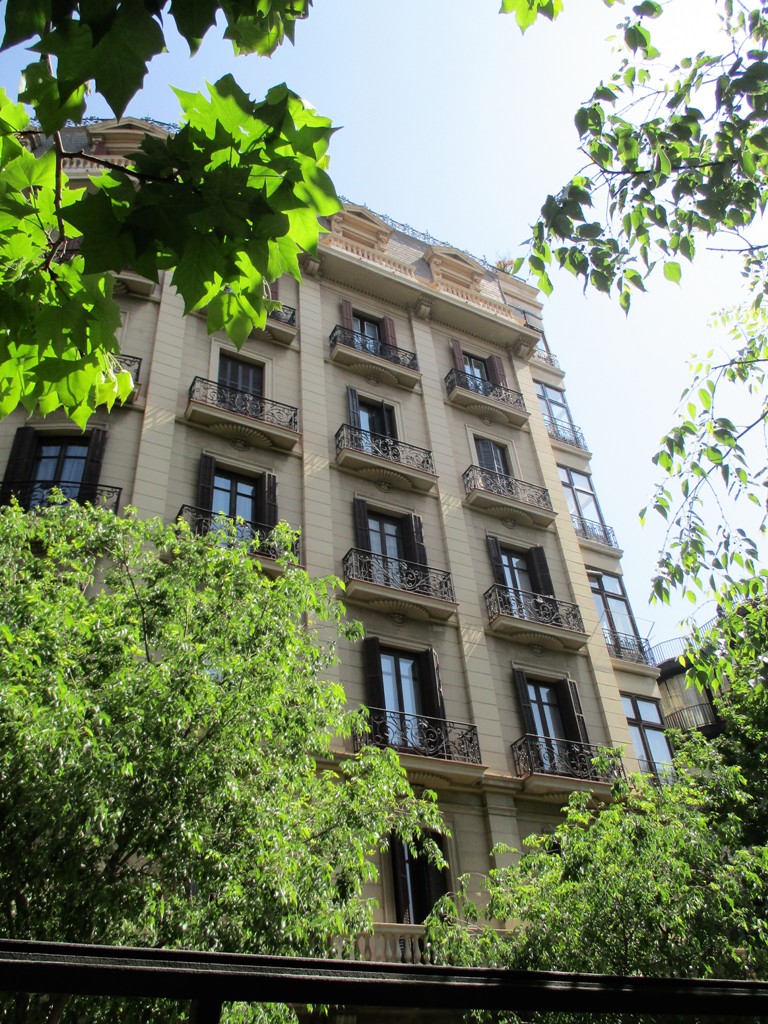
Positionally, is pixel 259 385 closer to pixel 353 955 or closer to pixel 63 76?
pixel 353 955

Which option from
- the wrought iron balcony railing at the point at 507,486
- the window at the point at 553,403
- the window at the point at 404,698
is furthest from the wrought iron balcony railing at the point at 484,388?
the window at the point at 404,698

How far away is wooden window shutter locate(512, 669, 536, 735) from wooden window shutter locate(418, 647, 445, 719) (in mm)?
1812

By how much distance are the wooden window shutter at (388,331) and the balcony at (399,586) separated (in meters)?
6.71

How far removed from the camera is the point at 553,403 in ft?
75.8

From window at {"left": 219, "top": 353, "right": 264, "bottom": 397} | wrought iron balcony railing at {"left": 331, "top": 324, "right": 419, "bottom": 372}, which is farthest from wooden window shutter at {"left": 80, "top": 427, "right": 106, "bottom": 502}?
wrought iron balcony railing at {"left": 331, "top": 324, "right": 419, "bottom": 372}

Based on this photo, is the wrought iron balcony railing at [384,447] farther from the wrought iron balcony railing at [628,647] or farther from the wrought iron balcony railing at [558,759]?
the wrought iron balcony railing at [558,759]

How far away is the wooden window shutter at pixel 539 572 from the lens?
17.9 metres

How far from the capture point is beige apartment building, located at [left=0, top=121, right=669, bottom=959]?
14.0 meters

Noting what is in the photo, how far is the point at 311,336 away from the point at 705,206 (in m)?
14.4

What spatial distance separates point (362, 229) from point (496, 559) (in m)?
10.7

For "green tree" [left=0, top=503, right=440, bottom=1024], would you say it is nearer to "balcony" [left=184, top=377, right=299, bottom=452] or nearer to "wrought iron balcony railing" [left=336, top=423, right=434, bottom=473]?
"balcony" [left=184, top=377, right=299, bottom=452]

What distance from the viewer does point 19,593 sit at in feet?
26.8

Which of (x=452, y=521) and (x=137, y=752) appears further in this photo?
(x=452, y=521)

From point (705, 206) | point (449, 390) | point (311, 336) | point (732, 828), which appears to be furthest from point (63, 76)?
point (449, 390)
